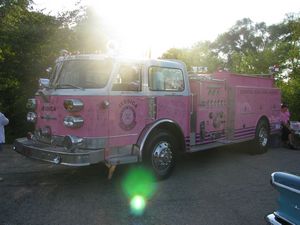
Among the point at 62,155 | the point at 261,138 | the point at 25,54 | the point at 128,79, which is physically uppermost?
the point at 25,54

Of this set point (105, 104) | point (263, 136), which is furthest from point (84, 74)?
point (263, 136)

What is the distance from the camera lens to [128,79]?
6.86m

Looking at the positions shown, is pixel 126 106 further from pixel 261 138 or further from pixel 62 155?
pixel 261 138

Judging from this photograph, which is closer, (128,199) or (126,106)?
(128,199)

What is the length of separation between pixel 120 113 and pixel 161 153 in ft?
3.82

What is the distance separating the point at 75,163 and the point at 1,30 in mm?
6512

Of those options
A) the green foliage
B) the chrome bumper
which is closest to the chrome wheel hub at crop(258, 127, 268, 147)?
the green foliage

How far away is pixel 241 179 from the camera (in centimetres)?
770

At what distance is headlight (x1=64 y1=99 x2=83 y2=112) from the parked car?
11.3 feet

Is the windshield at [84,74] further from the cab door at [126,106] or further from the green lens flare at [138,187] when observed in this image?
the green lens flare at [138,187]

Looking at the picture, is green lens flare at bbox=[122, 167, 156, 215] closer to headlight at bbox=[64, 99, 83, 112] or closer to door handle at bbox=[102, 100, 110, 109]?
door handle at bbox=[102, 100, 110, 109]

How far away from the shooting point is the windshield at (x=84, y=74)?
21.7ft

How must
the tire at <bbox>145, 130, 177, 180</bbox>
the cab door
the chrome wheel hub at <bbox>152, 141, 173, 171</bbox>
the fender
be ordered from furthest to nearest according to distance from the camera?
the chrome wheel hub at <bbox>152, 141, 173, 171</bbox> → the tire at <bbox>145, 130, 177, 180</bbox> → the fender → the cab door

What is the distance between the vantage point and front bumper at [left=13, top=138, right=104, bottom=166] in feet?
19.6
